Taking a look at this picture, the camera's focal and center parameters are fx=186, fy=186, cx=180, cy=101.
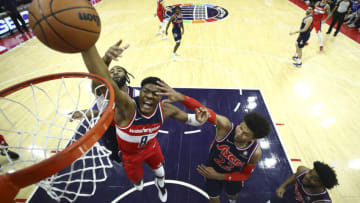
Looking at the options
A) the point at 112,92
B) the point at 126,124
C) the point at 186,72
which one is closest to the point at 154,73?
the point at 186,72

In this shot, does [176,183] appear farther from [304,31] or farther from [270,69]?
[304,31]

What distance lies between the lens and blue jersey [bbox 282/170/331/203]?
6.87 ft

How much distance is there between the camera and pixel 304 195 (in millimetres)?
2201

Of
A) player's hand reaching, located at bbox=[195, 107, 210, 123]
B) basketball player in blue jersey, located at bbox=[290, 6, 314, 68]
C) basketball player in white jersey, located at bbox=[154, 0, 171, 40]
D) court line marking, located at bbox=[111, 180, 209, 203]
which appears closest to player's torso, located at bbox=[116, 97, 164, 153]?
player's hand reaching, located at bbox=[195, 107, 210, 123]

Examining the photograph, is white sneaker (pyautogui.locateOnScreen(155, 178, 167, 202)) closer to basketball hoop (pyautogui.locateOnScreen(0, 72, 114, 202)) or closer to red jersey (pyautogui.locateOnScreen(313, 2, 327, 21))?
basketball hoop (pyautogui.locateOnScreen(0, 72, 114, 202))

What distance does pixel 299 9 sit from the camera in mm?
11656

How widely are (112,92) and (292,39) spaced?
8653mm

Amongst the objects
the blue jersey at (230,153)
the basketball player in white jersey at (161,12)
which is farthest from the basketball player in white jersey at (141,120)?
the basketball player in white jersey at (161,12)

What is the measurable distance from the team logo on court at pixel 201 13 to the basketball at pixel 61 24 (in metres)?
9.28

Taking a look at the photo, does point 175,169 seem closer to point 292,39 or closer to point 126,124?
point 126,124

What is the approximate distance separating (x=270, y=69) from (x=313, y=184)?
4.51m

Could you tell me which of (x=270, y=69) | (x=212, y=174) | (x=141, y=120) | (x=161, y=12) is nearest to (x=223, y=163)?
(x=212, y=174)

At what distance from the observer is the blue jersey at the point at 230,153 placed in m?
2.03

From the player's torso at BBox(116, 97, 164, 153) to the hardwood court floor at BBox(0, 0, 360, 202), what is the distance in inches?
88.5
